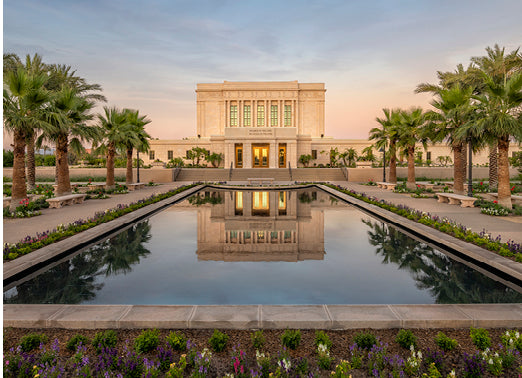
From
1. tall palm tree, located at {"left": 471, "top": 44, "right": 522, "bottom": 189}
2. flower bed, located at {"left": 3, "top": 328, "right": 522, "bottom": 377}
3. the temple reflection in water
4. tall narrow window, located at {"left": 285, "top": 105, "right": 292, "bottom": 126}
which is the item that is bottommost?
flower bed, located at {"left": 3, "top": 328, "right": 522, "bottom": 377}

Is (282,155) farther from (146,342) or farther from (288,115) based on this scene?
(146,342)

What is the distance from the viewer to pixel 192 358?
158 inches

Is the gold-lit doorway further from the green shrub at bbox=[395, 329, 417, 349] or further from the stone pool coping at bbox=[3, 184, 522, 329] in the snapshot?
the green shrub at bbox=[395, 329, 417, 349]

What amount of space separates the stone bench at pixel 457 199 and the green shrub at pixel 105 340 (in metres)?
16.5

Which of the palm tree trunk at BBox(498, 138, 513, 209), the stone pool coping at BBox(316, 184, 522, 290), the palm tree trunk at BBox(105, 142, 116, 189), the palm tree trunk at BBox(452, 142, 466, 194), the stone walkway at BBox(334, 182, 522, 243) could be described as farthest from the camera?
the palm tree trunk at BBox(105, 142, 116, 189)

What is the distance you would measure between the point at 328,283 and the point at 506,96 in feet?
42.1

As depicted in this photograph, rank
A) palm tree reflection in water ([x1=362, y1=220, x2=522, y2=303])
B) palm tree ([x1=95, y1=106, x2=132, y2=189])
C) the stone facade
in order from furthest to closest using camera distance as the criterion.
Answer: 1. the stone facade
2. palm tree ([x1=95, y1=106, x2=132, y2=189])
3. palm tree reflection in water ([x1=362, y1=220, x2=522, y2=303])

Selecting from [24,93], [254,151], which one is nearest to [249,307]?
[24,93]

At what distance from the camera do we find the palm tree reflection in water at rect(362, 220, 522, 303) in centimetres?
617

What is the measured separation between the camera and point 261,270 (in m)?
7.64

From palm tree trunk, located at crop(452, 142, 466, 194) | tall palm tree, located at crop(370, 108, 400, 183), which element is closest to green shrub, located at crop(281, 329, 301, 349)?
palm tree trunk, located at crop(452, 142, 466, 194)

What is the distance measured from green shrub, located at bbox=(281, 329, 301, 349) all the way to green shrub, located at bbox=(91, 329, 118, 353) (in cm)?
214

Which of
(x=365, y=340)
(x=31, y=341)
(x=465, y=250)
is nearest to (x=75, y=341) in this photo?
(x=31, y=341)

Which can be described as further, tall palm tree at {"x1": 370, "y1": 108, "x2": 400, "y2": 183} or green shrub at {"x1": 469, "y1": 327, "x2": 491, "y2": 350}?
tall palm tree at {"x1": 370, "y1": 108, "x2": 400, "y2": 183}
